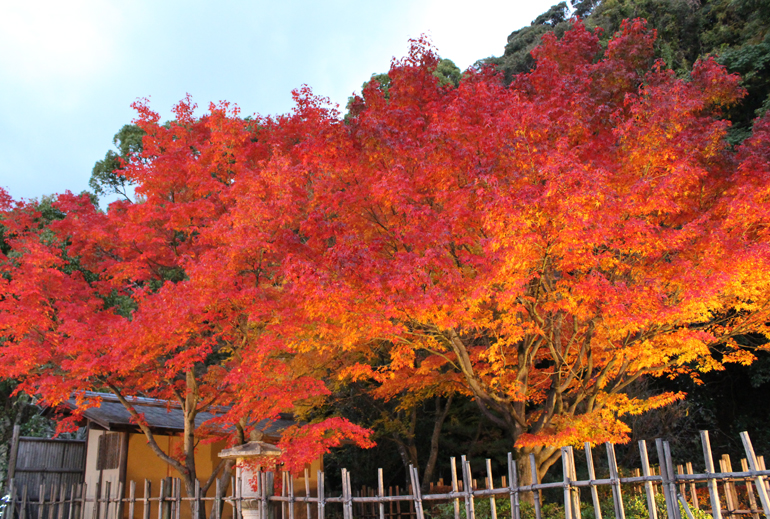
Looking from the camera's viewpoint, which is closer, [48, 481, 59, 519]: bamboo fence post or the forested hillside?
the forested hillside

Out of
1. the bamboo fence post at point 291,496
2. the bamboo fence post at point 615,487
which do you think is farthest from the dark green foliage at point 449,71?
the bamboo fence post at point 615,487

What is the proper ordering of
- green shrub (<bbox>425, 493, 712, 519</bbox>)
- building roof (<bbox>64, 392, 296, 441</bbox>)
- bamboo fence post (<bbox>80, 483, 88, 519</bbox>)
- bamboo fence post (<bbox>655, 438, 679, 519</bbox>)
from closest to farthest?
1. bamboo fence post (<bbox>655, 438, 679, 519</bbox>)
2. green shrub (<bbox>425, 493, 712, 519</bbox>)
3. bamboo fence post (<bbox>80, 483, 88, 519</bbox>)
4. building roof (<bbox>64, 392, 296, 441</bbox>)

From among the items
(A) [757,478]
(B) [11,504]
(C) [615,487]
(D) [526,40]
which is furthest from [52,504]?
(D) [526,40]

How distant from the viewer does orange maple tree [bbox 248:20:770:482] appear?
8664 mm

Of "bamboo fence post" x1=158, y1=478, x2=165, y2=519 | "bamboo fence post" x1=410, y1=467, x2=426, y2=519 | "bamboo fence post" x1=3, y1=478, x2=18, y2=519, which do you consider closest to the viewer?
"bamboo fence post" x1=410, y1=467, x2=426, y2=519

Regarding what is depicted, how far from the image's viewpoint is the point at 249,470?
9.98 meters

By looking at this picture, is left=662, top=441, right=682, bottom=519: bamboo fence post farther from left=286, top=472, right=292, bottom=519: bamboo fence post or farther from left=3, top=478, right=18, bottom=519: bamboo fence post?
left=3, top=478, right=18, bottom=519: bamboo fence post

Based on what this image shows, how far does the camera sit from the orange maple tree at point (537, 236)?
28.4 feet

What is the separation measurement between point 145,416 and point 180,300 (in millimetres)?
5814

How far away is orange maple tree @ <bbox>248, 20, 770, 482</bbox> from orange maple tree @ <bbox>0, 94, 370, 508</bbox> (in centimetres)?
93

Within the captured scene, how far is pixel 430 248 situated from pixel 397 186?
1.24 m

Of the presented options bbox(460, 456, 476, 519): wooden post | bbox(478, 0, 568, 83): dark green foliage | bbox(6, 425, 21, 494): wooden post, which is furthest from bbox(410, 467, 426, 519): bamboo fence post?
bbox(478, 0, 568, 83): dark green foliage

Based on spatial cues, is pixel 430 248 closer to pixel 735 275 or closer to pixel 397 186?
pixel 397 186

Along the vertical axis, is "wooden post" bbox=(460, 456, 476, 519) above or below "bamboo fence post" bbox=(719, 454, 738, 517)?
above
